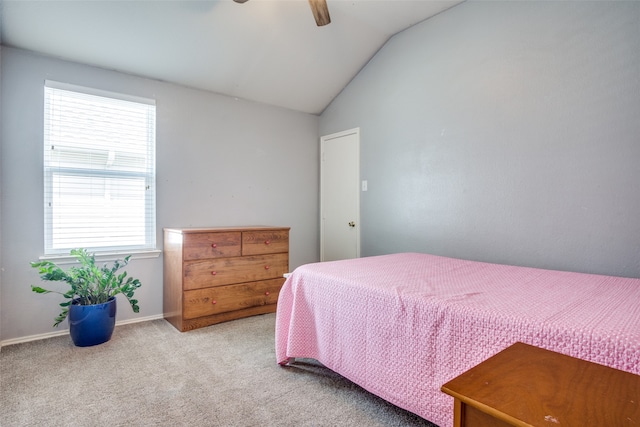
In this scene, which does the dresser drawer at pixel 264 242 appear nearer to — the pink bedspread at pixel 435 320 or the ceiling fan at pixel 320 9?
the pink bedspread at pixel 435 320

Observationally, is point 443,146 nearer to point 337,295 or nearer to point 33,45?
point 337,295

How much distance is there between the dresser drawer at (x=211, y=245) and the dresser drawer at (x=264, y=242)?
7cm

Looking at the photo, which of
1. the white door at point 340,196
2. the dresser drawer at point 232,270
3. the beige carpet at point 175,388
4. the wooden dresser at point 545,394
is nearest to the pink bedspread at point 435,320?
the beige carpet at point 175,388

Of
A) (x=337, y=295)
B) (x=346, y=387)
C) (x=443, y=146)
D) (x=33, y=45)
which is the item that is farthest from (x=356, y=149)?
(x=33, y=45)

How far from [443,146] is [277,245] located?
1.81 m

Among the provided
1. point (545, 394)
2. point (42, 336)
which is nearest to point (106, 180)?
point (42, 336)

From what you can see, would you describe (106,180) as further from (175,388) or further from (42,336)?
(175,388)

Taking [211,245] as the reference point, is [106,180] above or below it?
above

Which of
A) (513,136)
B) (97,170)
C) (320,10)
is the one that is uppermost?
(320,10)

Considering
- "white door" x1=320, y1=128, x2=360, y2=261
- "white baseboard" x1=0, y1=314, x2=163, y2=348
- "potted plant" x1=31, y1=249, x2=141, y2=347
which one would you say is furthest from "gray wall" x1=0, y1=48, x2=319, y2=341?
"potted plant" x1=31, y1=249, x2=141, y2=347

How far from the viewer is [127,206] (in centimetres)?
294

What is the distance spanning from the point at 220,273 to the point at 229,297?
239 mm

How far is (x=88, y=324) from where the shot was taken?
7.79 feet

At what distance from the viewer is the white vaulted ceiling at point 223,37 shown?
2.34m
